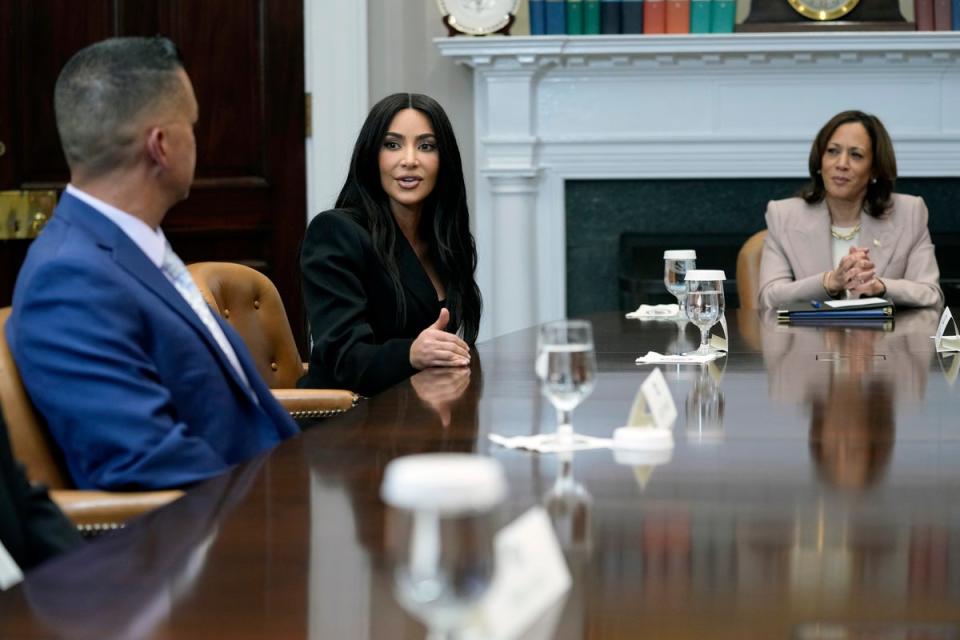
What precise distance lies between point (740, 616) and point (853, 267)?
2.94 metres

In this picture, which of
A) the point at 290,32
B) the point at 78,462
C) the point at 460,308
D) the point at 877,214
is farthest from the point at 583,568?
the point at 290,32

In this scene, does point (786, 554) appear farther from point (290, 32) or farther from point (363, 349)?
point (290, 32)

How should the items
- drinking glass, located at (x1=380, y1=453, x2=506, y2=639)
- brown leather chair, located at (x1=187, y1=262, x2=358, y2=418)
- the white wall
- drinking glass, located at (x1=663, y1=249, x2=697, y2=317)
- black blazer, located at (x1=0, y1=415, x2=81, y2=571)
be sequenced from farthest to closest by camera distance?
the white wall → brown leather chair, located at (x1=187, y1=262, x2=358, y2=418) → drinking glass, located at (x1=663, y1=249, x2=697, y2=317) → black blazer, located at (x1=0, y1=415, x2=81, y2=571) → drinking glass, located at (x1=380, y1=453, x2=506, y2=639)

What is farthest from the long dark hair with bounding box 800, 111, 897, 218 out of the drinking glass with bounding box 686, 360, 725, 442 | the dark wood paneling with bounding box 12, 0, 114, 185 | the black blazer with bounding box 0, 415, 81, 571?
the black blazer with bounding box 0, 415, 81, 571

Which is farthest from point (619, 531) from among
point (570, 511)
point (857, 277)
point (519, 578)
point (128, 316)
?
point (857, 277)

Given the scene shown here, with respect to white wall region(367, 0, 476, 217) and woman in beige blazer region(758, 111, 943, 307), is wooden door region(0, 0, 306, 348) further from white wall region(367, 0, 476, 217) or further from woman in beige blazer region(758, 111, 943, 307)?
woman in beige blazer region(758, 111, 943, 307)

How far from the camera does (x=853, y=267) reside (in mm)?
3832

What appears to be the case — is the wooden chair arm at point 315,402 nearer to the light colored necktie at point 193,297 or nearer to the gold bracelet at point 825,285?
the light colored necktie at point 193,297

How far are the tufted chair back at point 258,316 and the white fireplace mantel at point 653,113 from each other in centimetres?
242

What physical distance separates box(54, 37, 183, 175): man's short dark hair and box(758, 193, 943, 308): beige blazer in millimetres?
2523

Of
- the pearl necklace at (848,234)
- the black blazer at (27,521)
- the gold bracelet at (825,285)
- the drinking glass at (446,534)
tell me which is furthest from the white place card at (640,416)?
the pearl necklace at (848,234)

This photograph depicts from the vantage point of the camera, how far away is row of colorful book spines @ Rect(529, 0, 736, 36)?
5488mm

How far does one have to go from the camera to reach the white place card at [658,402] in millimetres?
1683

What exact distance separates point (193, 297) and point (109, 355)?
0.93 ft
